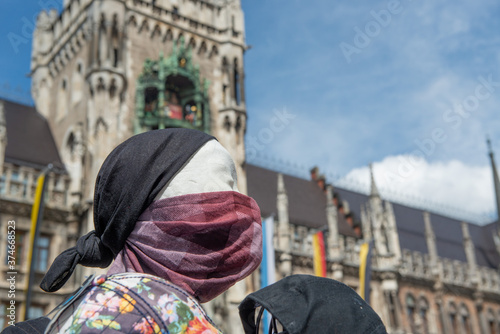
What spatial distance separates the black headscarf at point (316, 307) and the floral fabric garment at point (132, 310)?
0.53ft

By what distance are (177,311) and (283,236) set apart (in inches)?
782

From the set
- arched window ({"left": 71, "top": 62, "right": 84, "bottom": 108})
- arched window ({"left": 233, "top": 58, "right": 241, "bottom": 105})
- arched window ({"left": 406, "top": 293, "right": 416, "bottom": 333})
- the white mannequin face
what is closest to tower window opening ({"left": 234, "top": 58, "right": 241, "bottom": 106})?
arched window ({"left": 233, "top": 58, "right": 241, "bottom": 105})

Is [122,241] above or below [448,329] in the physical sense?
below

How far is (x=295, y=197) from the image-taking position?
26.2 metres

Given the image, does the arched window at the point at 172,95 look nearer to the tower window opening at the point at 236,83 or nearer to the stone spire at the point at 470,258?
A: the tower window opening at the point at 236,83

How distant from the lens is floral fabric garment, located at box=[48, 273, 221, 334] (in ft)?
4.02

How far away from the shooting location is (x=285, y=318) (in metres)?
1.20

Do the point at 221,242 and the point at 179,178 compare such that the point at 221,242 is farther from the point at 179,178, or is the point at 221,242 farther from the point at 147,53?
the point at 147,53

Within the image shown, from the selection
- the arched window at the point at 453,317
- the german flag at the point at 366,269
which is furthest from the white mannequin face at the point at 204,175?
the arched window at the point at 453,317

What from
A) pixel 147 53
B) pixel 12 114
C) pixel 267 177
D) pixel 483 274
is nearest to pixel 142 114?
pixel 147 53

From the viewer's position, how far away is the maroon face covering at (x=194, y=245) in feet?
4.85

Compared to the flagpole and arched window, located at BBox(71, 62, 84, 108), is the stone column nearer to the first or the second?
arched window, located at BBox(71, 62, 84, 108)

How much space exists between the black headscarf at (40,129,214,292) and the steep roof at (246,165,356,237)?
2103 centimetres

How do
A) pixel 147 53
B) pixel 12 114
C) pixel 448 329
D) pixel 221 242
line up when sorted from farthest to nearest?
pixel 448 329 < pixel 12 114 < pixel 147 53 < pixel 221 242
